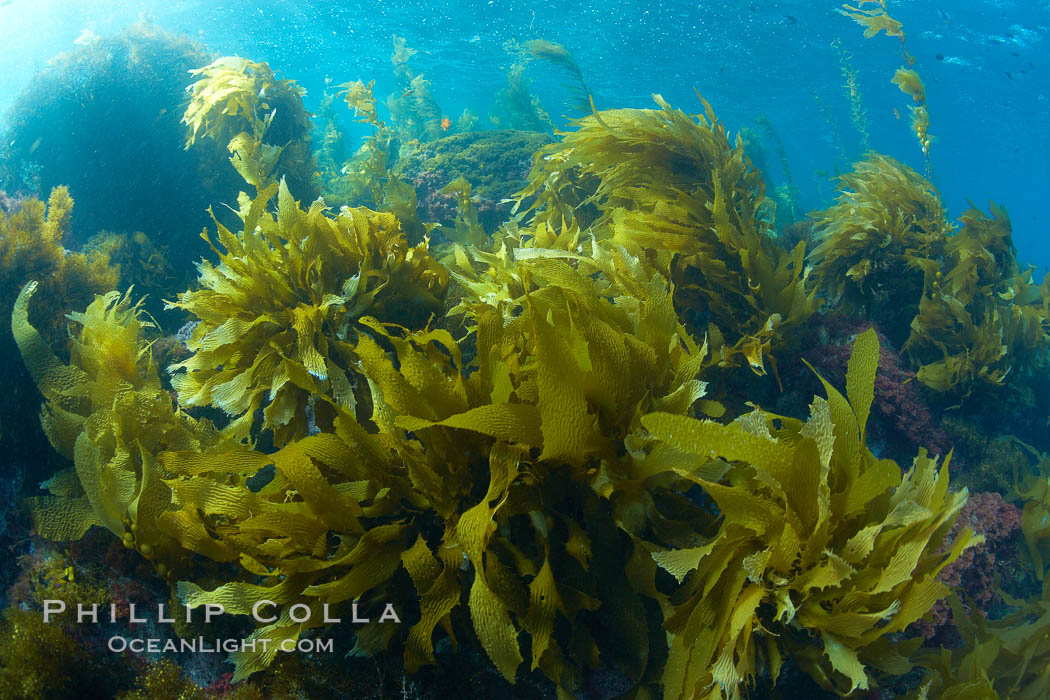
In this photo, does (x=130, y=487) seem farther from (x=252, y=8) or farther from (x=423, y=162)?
(x=252, y=8)

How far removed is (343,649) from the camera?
140cm

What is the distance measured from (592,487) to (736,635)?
0.48 metres

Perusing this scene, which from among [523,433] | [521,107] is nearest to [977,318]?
[523,433]

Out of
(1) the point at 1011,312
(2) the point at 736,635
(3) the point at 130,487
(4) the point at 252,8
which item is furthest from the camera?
(4) the point at 252,8

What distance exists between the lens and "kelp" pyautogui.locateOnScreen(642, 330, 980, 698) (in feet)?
3.83

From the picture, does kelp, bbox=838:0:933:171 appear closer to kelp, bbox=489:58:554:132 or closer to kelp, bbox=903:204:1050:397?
kelp, bbox=903:204:1050:397

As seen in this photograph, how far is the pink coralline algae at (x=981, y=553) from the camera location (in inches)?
80.6

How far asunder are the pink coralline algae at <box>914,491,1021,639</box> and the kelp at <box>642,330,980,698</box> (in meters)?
0.90

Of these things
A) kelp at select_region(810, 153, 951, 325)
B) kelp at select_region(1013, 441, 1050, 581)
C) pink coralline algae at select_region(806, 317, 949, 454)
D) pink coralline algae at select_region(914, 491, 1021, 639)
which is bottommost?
kelp at select_region(1013, 441, 1050, 581)

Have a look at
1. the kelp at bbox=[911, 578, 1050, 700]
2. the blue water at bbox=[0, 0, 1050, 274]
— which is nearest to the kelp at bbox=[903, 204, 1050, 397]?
the kelp at bbox=[911, 578, 1050, 700]

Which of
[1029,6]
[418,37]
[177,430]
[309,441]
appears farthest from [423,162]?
[418,37]

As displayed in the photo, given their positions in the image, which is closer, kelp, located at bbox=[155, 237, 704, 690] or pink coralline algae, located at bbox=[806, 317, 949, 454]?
kelp, located at bbox=[155, 237, 704, 690]

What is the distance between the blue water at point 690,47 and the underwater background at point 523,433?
13.4 metres

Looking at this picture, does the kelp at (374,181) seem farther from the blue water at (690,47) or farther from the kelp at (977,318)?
the blue water at (690,47)
